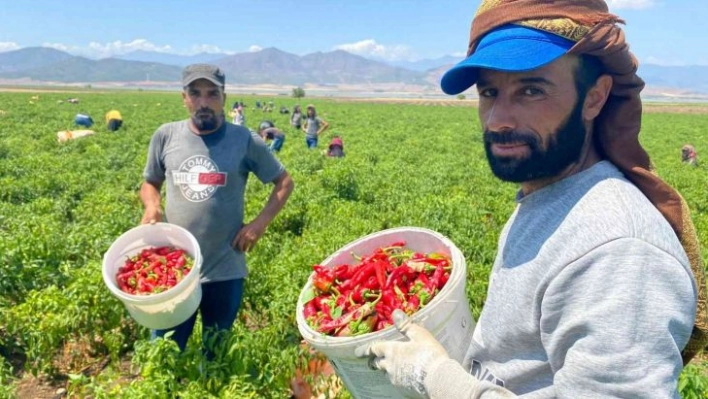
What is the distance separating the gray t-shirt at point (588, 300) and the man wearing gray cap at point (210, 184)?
2.35 metres

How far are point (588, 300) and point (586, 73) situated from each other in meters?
0.75

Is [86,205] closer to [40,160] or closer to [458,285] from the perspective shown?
[40,160]

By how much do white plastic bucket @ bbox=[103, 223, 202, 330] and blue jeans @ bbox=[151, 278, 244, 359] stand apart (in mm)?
301

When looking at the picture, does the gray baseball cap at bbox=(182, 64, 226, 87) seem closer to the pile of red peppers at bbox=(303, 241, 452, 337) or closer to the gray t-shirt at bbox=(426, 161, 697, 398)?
the pile of red peppers at bbox=(303, 241, 452, 337)

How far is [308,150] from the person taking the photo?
1568cm

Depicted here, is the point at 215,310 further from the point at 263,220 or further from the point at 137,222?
the point at 137,222

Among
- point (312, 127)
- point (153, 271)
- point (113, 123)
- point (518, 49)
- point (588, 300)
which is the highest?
point (518, 49)

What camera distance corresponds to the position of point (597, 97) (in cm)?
166

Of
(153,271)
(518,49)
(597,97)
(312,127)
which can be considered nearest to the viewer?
Answer: (518,49)

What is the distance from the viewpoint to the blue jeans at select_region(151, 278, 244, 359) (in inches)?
145

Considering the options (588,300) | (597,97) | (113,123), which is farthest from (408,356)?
(113,123)

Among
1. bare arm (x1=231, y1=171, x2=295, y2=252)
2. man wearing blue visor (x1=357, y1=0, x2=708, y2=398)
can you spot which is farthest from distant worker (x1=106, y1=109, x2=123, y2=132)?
man wearing blue visor (x1=357, y1=0, x2=708, y2=398)

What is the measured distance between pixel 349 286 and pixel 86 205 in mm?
7567

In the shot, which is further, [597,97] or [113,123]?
[113,123]
